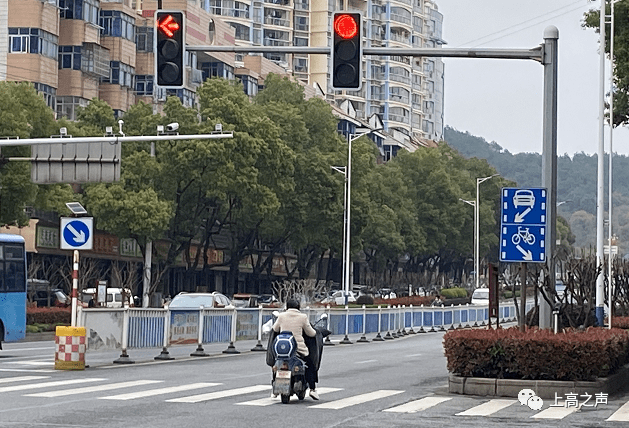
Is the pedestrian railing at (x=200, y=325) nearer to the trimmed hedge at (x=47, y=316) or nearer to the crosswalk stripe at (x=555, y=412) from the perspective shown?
the trimmed hedge at (x=47, y=316)

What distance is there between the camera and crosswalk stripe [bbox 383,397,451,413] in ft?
57.5

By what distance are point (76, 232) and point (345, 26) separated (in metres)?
9.41

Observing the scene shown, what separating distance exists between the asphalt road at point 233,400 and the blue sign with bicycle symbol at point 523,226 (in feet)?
7.22

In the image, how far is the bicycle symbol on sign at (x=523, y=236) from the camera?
19875 millimetres

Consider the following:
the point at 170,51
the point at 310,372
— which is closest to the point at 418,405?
the point at 310,372

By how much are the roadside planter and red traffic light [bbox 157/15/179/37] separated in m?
6.43

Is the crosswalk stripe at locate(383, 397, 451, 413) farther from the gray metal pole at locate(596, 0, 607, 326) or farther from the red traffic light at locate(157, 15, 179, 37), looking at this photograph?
the gray metal pole at locate(596, 0, 607, 326)

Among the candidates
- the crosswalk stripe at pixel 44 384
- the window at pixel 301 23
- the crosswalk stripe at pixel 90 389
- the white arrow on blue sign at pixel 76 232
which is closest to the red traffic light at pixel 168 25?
the crosswalk stripe at pixel 90 389

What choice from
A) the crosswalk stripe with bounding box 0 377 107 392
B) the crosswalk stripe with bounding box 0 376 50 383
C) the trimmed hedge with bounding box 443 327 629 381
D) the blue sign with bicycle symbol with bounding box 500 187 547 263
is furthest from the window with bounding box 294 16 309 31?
the blue sign with bicycle symbol with bounding box 500 187 547 263

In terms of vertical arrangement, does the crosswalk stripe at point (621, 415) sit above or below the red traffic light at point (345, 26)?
below

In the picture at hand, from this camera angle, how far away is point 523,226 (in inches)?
785

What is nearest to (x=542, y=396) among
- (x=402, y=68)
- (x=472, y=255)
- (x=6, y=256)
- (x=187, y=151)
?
(x=6, y=256)

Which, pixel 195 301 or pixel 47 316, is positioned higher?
pixel 195 301

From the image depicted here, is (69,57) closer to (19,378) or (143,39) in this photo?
(143,39)
